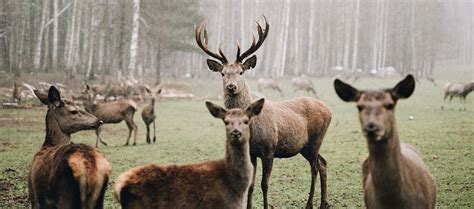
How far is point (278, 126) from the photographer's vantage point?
22.7 feet

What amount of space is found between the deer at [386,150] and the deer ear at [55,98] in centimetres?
359

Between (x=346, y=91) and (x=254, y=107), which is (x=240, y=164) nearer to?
(x=254, y=107)

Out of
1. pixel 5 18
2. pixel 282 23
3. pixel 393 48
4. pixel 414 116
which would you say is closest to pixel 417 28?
pixel 393 48

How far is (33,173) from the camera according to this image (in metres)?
5.34

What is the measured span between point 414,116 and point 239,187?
1378cm

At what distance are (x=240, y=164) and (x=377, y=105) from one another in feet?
5.39

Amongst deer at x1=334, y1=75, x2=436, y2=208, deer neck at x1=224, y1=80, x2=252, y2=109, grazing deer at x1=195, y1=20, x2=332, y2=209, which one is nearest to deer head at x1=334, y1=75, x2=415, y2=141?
deer at x1=334, y1=75, x2=436, y2=208

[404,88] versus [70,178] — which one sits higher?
[404,88]

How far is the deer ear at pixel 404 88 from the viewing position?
4.09 metres

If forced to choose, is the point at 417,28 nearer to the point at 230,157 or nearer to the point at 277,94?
the point at 277,94

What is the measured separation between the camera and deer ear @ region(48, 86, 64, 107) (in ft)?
20.4

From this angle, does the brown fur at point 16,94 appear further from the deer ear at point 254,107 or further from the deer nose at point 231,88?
the deer ear at point 254,107

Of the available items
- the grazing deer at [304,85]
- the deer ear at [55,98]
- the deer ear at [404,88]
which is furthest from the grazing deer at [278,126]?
the grazing deer at [304,85]

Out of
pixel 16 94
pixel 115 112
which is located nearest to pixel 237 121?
pixel 115 112
